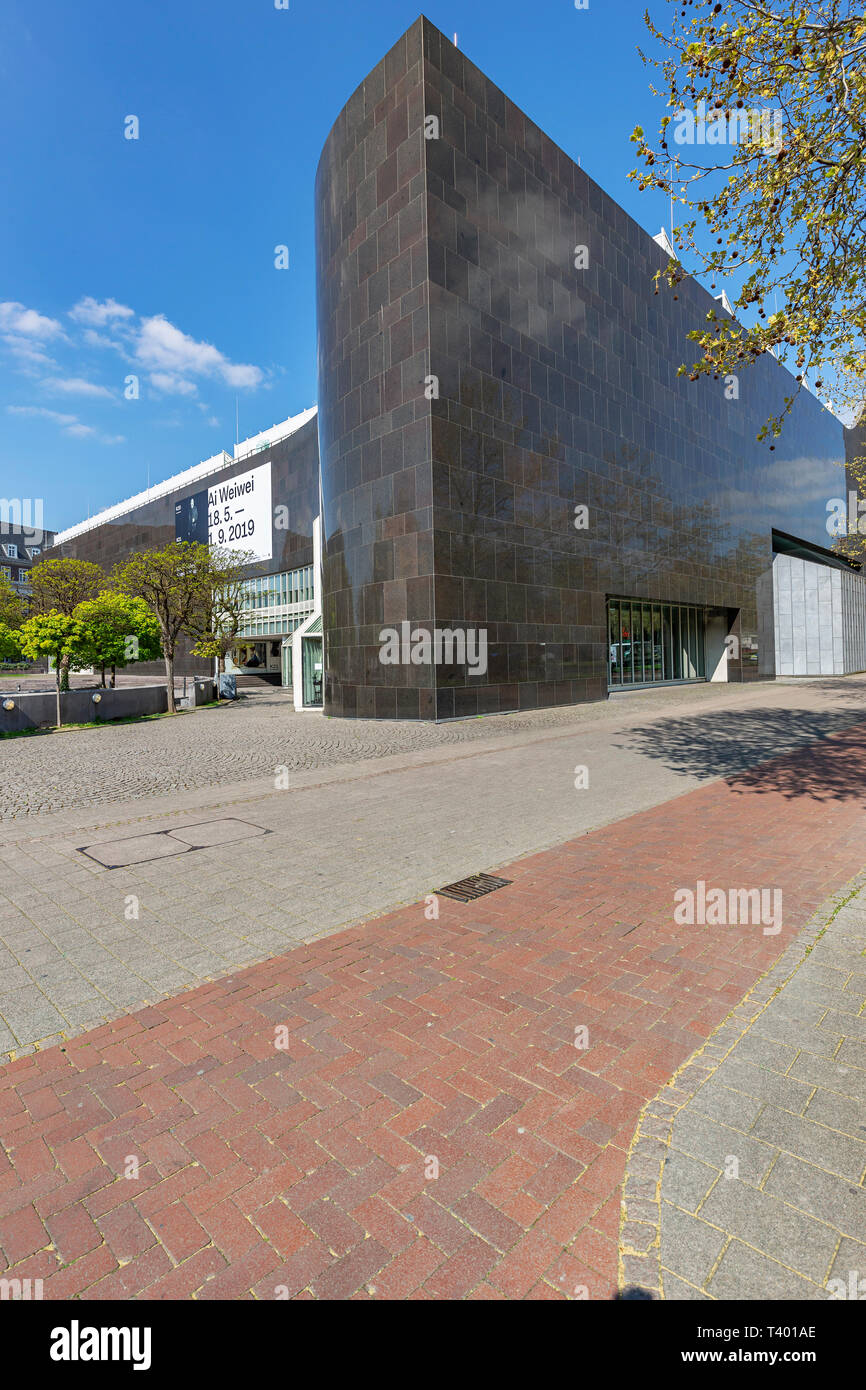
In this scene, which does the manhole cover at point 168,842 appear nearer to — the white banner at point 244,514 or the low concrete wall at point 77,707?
the low concrete wall at point 77,707

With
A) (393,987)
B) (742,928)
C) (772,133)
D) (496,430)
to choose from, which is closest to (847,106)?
(772,133)

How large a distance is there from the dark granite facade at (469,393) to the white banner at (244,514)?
1163 inches

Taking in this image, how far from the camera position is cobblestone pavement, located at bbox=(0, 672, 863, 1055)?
168 inches

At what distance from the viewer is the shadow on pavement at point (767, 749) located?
30.9 ft

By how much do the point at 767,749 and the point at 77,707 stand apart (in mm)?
19440

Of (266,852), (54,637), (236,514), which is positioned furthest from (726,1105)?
(236,514)

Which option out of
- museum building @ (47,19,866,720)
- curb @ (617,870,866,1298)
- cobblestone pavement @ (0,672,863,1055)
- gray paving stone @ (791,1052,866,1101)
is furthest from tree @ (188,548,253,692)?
gray paving stone @ (791,1052,866,1101)

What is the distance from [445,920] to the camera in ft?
16.0

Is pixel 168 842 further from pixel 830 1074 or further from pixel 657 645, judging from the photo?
pixel 657 645

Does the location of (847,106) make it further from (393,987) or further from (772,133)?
(393,987)

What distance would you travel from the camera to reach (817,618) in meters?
40.5

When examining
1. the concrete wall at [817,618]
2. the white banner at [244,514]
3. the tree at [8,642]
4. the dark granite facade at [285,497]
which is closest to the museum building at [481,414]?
the tree at [8,642]
